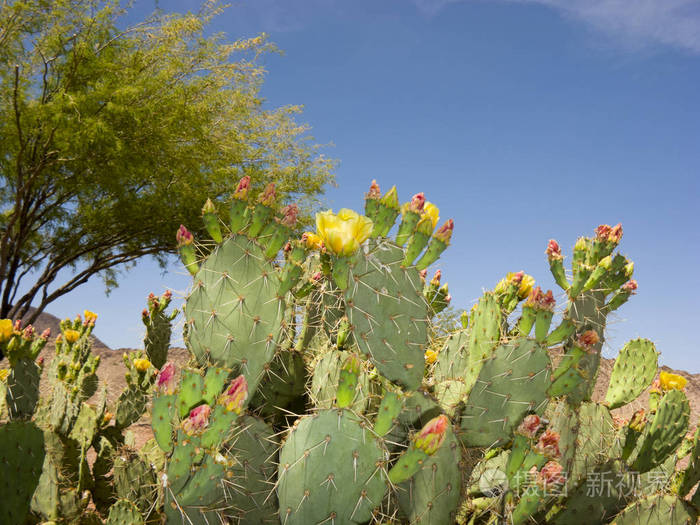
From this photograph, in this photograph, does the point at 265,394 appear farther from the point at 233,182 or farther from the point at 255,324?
the point at 233,182

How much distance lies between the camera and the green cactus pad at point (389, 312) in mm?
1901

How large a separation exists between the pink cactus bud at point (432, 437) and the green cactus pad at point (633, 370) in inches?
63.6

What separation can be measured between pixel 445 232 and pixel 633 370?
160 centimetres

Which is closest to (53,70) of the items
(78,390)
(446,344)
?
(78,390)

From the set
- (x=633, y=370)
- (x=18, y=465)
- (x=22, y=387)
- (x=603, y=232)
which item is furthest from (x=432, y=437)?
(x=22, y=387)

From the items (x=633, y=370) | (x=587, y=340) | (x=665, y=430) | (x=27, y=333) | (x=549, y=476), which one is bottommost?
(x=549, y=476)

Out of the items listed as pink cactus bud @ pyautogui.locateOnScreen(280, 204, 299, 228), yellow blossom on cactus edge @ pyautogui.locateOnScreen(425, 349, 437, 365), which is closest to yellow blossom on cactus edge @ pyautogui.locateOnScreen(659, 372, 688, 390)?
yellow blossom on cactus edge @ pyautogui.locateOnScreen(425, 349, 437, 365)

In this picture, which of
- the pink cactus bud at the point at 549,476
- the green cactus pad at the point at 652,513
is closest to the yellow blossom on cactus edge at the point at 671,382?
the green cactus pad at the point at 652,513

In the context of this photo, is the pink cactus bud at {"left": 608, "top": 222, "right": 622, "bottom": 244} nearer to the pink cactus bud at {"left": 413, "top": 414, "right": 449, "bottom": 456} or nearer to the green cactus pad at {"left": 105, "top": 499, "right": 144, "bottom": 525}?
the pink cactus bud at {"left": 413, "top": 414, "right": 449, "bottom": 456}

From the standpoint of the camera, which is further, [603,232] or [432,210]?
[603,232]

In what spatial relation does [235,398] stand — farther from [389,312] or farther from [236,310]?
[389,312]

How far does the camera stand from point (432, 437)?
A: 1713 millimetres

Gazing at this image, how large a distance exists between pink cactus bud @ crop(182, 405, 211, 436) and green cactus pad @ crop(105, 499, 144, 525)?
81 centimetres

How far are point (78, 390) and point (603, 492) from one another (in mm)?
2827
